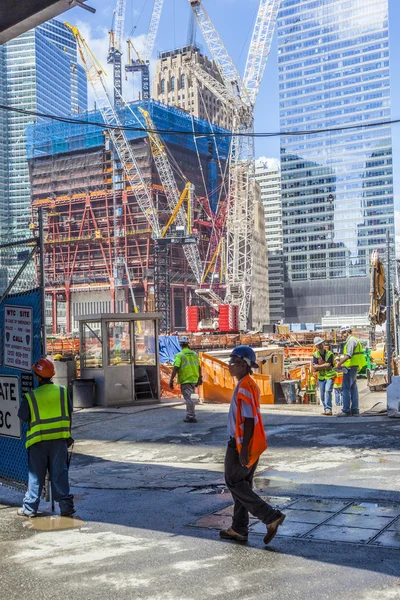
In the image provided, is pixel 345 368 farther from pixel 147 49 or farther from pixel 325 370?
pixel 147 49

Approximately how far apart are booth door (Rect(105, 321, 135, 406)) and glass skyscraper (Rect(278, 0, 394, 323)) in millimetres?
147309

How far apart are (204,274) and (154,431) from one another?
320 feet

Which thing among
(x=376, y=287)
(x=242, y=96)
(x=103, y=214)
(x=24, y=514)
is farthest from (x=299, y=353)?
(x=103, y=214)

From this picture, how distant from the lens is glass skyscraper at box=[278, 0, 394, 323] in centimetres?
17150

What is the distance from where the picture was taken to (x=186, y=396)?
14.3 m

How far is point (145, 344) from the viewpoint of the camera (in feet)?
58.4

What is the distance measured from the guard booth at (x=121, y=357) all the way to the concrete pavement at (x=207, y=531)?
512cm

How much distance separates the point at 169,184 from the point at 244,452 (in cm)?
9835

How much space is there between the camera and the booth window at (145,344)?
17.6 m

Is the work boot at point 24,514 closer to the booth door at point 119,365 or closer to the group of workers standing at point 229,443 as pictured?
the group of workers standing at point 229,443

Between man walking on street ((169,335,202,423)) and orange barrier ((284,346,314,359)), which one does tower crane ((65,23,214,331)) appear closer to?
orange barrier ((284,346,314,359))

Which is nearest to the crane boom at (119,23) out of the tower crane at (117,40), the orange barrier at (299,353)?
the tower crane at (117,40)

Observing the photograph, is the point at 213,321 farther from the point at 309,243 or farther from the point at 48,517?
the point at 309,243

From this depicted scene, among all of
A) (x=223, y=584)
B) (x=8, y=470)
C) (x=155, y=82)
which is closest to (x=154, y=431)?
(x=8, y=470)
